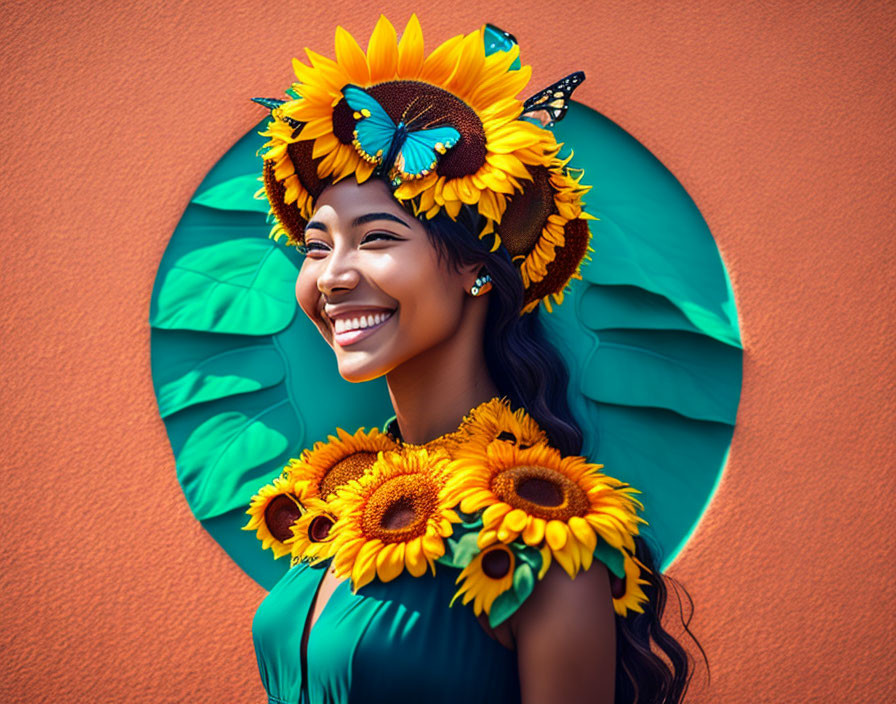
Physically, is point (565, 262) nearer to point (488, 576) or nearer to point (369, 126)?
point (369, 126)

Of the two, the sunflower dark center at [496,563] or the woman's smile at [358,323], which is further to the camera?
the woman's smile at [358,323]

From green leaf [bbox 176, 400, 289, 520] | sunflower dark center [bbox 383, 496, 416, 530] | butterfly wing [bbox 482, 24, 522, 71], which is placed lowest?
green leaf [bbox 176, 400, 289, 520]

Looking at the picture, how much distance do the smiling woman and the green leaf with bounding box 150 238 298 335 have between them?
0.29 metres

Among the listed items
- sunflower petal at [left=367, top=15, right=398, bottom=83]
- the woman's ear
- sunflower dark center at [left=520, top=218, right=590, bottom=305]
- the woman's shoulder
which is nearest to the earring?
the woman's ear

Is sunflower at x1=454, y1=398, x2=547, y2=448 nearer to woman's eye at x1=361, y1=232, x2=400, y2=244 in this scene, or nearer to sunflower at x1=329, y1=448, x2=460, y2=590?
sunflower at x1=329, y1=448, x2=460, y2=590

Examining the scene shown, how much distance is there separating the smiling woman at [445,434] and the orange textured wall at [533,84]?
0.45 meters

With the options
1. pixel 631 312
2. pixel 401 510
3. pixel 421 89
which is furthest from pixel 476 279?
pixel 631 312

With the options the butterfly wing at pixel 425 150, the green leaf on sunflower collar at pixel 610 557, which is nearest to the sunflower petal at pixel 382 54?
the butterfly wing at pixel 425 150

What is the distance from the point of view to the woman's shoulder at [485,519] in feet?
3.88

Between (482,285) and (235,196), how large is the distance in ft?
2.84

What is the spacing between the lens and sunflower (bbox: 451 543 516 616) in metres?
1.18

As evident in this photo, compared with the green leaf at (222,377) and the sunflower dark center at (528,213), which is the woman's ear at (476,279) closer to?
the sunflower dark center at (528,213)

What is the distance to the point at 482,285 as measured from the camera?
4.91ft

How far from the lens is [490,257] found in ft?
4.86
